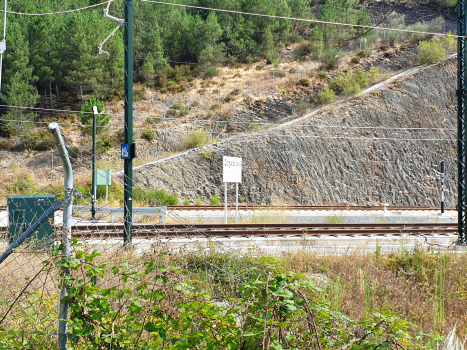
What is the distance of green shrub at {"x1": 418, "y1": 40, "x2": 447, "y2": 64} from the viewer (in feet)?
125

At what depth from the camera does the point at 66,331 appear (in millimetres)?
3158

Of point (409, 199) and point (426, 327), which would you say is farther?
point (409, 199)

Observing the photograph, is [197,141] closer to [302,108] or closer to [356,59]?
[302,108]

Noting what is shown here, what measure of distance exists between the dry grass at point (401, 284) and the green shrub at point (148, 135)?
3174cm

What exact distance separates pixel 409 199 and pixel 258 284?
29310 mm

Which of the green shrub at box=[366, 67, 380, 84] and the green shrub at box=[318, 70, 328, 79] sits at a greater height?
the green shrub at box=[318, 70, 328, 79]

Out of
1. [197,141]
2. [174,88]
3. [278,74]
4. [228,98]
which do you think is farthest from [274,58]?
[197,141]

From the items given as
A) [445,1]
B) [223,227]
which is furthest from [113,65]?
[445,1]

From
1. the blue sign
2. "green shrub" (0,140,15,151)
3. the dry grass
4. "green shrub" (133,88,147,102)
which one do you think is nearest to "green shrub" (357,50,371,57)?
"green shrub" (133,88,147,102)

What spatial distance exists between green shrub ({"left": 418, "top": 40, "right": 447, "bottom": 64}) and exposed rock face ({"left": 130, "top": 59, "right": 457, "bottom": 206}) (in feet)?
19.3

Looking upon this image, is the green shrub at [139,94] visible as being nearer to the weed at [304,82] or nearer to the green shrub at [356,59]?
the weed at [304,82]

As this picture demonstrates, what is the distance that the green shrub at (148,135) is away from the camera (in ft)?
125

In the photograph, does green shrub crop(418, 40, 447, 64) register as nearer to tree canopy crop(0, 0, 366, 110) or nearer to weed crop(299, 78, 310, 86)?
weed crop(299, 78, 310, 86)

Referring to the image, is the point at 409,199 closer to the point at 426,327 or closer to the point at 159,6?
the point at 426,327
